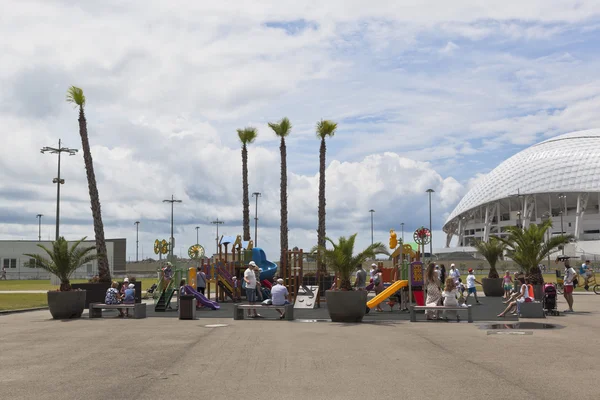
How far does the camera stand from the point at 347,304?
62.1 feet

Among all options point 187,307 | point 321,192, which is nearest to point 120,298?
point 187,307

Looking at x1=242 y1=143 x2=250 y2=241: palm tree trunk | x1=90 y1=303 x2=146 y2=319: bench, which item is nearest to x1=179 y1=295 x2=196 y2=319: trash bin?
x1=90 y1=303 x2=146 y2=319: bench

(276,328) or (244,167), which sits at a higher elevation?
(244,167)

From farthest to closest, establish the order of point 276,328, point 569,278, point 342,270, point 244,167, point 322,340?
1. point 244,167
2. point 569,278
3. point 342,270
4. point 276,328
5. point 322,340

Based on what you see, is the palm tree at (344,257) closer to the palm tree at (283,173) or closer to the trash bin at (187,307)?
the trash bin at (187,307)

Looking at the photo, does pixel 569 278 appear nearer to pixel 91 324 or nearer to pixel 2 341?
pixel 91 324

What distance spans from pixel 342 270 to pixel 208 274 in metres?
13.7

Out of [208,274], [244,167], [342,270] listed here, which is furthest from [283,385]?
[244,167]

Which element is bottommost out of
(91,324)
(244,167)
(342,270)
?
(91,324)

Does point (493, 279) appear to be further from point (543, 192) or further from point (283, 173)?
point (543, 192)

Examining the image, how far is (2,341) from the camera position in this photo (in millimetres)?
14078

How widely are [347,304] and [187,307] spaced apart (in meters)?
4.79

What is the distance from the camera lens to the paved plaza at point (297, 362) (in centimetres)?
823

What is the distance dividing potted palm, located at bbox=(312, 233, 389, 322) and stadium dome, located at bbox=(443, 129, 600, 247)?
320 feet
